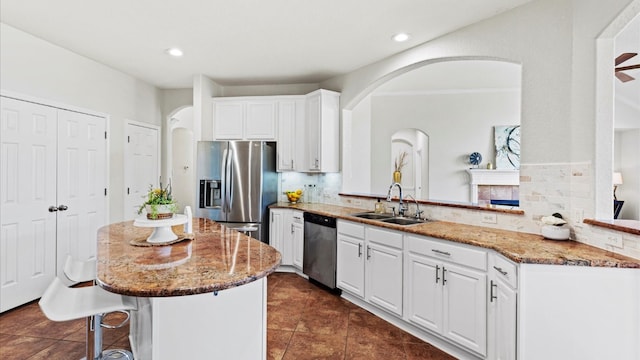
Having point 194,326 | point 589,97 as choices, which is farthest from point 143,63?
point 589,97

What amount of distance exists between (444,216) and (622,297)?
1442 mm

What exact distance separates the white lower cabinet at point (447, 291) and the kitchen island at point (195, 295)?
125 cm

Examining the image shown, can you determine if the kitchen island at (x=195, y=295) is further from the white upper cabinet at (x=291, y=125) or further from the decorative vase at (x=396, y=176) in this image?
the decorative vase at (x=396, y=176)

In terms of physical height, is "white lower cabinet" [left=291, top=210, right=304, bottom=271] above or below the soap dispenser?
Result: below

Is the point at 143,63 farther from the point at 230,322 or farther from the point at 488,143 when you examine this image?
the point at 488,143

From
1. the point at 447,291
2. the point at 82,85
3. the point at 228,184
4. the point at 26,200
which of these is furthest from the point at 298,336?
the point at 82,85

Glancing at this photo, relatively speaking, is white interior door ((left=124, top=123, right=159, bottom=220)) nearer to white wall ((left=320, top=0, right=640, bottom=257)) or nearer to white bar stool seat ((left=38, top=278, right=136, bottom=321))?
white bar stool seat ((left=38, top=278, right=136, bottom=321))

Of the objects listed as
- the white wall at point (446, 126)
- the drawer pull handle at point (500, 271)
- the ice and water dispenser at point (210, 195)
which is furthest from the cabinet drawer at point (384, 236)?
the white wall at point (446, 126)

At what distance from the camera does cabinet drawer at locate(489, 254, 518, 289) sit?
1.79 m

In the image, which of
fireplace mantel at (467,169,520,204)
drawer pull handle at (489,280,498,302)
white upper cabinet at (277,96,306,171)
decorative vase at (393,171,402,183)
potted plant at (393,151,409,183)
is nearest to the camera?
drawer pull handle at (489,280,498,302)

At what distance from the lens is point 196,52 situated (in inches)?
141

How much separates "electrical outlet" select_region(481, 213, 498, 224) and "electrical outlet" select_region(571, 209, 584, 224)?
52 cm

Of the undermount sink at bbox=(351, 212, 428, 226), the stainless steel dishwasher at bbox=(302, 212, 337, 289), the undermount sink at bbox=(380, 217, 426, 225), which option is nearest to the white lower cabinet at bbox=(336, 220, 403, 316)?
the stainless steel dishwasher at bbox=(302, 212, 337, 289)

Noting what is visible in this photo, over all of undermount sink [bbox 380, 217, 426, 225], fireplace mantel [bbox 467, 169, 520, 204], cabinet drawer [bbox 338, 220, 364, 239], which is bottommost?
cabinet drawer [bbox 338, 220, 364, 239]
